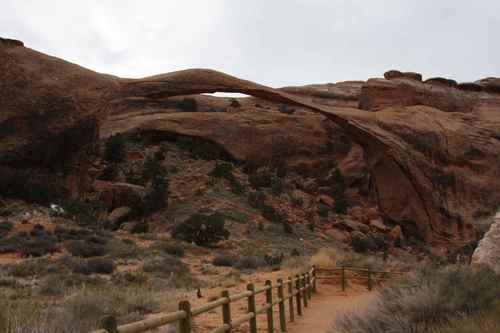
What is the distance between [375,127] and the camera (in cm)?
3059

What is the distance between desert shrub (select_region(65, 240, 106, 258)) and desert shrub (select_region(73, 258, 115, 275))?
8.25 feet

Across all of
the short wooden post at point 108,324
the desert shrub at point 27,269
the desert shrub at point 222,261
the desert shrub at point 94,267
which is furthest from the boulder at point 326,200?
the short wooden post at point 108,324

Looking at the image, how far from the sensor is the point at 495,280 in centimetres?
679

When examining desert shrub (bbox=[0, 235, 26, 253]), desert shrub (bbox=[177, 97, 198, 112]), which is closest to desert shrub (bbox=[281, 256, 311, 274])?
desert shrub (bbox=[0, 235, 26, 253])

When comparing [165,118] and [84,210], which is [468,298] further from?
[165,118]

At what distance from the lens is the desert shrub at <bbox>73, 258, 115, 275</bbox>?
1518cm

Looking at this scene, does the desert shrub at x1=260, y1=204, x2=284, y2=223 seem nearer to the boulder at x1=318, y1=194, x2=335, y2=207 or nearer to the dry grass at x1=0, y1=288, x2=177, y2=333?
the boulder at x1=318, y1=194, x2=335, y2=207

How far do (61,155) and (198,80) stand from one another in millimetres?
8754

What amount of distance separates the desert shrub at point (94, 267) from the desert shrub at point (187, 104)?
30.4m

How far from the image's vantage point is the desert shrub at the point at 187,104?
45531 mm

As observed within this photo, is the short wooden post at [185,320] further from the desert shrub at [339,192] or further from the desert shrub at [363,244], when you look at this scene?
the desert shrub at [339,192]

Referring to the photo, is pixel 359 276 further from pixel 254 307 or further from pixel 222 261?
pixel 254 307

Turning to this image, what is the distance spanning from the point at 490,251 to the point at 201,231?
16832 millimetres

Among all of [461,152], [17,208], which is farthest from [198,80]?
[461,152]
